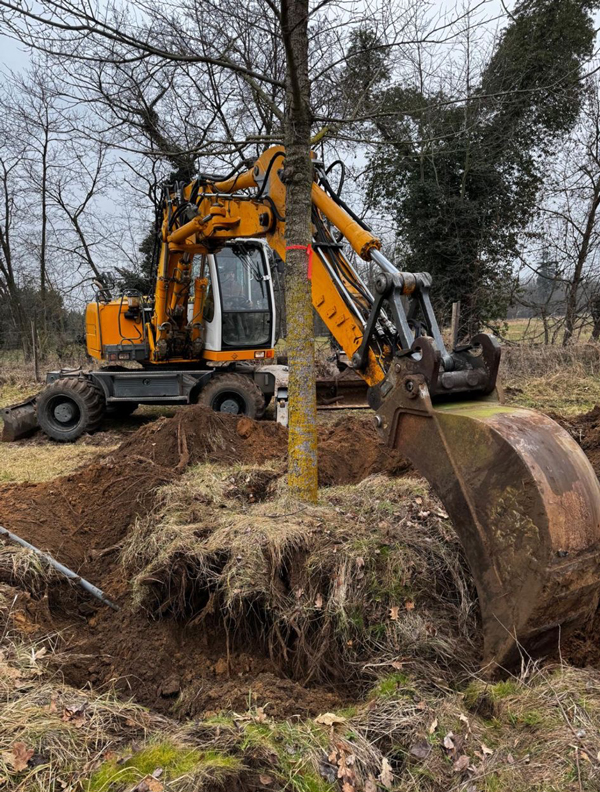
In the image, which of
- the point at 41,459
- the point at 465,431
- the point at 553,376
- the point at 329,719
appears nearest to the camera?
the point at 329,719

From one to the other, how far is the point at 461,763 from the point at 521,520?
1002mm

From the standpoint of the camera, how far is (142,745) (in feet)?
7.47

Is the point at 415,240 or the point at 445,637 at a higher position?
the point at 415,240

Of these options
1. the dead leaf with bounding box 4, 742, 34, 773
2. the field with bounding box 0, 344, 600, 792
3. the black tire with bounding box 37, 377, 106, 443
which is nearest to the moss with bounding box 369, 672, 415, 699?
the field with bounding box 0, 344, 600, 792

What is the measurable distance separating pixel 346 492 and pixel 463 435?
6.61 feet

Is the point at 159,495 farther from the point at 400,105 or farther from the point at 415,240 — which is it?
the point at 415,240

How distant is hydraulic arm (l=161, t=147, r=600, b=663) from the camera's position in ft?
8.03

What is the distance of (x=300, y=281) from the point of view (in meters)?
3.92

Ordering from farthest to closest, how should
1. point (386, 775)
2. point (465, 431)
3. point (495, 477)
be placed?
point (465, 431)
point (495, 477)
point (386, 775)

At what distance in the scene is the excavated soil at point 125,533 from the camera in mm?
2916

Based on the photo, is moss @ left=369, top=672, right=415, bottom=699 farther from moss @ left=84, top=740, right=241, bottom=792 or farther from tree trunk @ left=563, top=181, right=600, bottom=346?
tree trunk @ left=563, top=181, right=600, bottom=346

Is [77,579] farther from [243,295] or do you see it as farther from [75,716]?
[243,295]

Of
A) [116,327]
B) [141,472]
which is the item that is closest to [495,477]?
[141,472]

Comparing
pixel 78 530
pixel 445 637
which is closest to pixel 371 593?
pixel 445 637
